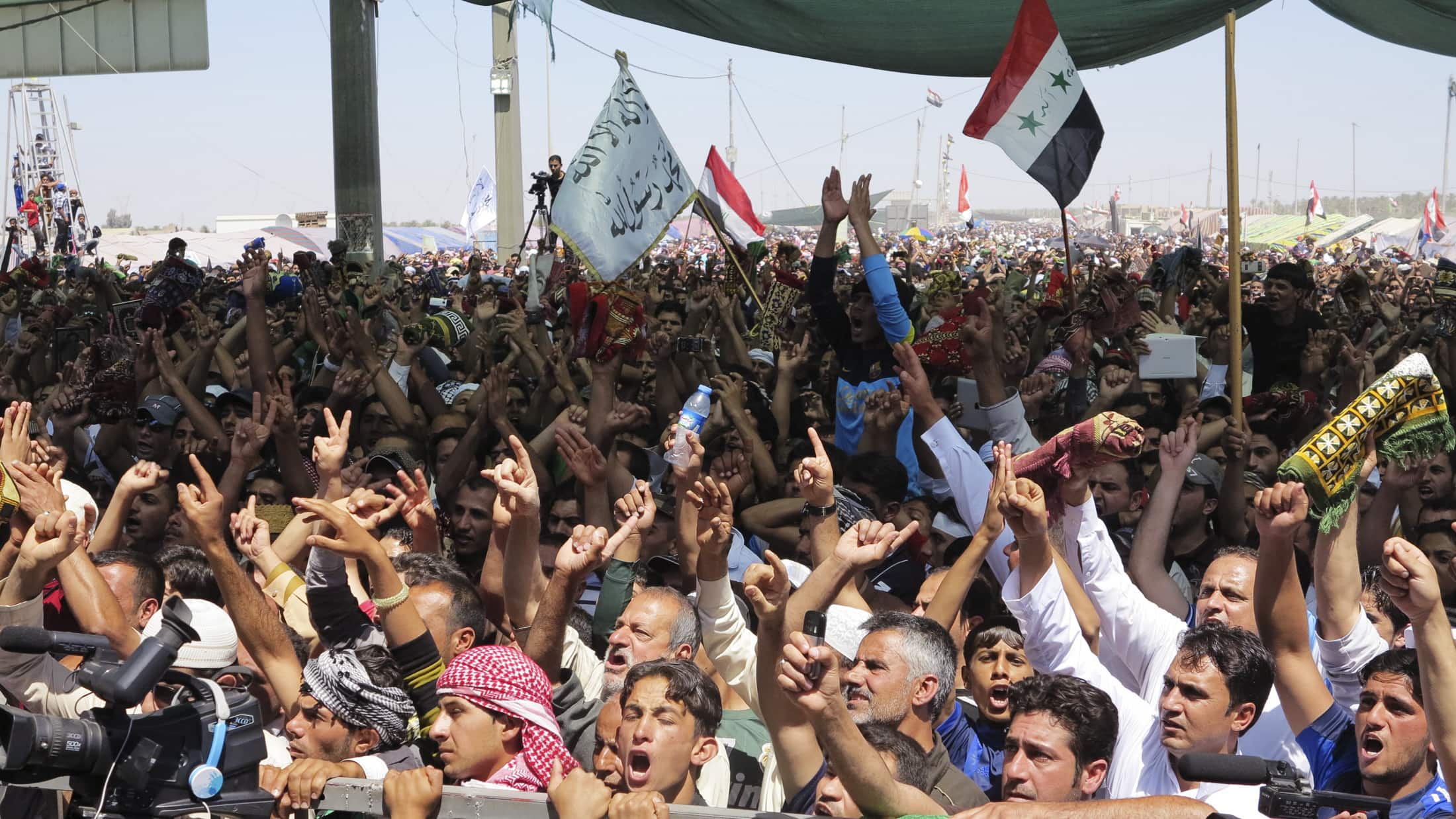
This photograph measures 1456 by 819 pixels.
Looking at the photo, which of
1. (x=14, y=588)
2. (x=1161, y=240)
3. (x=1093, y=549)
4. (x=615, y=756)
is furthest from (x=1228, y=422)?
(x=1161, y=240)

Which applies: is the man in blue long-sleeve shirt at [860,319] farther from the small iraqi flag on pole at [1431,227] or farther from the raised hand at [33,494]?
the small iraqi flag on pole at [1431,227]

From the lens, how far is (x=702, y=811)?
2684 mm

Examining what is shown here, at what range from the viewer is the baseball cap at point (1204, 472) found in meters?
5.84

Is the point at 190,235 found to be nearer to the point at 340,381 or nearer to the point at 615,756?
the point at 340,381

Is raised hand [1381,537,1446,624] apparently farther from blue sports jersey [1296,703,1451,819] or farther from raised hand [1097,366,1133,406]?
raised hand [1097,366,1133,406]

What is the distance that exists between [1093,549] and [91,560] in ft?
9.78

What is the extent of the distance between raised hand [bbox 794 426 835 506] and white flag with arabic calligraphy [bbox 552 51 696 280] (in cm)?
385

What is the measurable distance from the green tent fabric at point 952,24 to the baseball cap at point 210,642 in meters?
4.89

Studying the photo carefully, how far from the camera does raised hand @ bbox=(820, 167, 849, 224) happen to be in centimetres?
749

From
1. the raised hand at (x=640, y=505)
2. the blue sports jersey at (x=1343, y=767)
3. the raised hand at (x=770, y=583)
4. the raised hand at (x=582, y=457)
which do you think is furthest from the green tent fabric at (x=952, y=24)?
the blue sports jersey at (x=1343, y=767)

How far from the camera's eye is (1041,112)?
338 inches

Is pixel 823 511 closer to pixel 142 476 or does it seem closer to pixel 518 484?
pixel 518 484

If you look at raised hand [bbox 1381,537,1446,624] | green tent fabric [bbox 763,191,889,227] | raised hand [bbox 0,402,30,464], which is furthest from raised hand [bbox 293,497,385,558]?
green tent fabric [bbox 763,191,889,227]

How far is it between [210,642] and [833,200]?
4.34 metres
